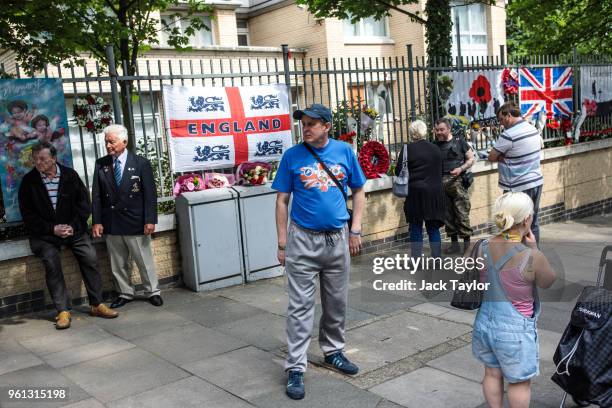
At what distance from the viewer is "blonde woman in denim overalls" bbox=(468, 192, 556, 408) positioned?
134 inches

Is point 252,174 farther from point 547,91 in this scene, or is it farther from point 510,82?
point 547,91

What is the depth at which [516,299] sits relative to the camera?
3.45m

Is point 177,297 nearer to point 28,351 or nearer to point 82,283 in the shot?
point 82,283

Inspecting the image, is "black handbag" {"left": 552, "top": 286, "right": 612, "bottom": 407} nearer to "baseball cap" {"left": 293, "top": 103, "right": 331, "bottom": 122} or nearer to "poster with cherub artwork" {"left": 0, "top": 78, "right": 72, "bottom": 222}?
"baseball cap" {"left": 293, "top": 103, "right": 331, "bottom": 122}

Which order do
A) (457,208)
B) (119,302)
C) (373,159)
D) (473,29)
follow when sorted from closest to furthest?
(119,302) → (457,208) → (373,159) → (473,29)

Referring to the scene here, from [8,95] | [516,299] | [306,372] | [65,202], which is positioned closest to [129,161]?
[65,202]

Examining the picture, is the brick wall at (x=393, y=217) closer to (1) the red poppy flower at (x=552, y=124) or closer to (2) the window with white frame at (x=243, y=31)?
(1) the red poppy flower at (x=552, y=124)

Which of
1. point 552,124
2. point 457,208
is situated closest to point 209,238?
point 457,208

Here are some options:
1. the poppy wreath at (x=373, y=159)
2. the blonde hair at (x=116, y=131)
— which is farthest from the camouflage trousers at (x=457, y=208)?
the blonde hair at (x=116, y=131)

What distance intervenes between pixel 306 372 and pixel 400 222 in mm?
4911

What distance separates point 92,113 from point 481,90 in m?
6.64

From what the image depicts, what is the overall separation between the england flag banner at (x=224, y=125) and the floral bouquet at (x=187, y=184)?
0.39ft

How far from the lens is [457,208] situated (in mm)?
8367

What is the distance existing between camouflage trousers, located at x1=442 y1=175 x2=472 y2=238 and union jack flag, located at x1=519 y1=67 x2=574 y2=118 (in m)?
3.85
